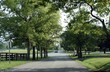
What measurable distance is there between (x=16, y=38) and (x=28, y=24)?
6156 millimetres

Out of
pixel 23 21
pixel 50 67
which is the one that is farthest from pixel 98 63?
pixel 23 21

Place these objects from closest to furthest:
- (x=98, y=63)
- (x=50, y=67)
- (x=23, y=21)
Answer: (x=50, y=67) → (x=98, y=63) → (x=23, y=21)

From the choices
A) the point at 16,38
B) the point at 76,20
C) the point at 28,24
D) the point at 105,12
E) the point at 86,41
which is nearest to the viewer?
the point at 105,12

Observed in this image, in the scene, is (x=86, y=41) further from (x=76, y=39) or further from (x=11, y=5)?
(x=11, y=5)

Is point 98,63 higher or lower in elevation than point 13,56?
lower

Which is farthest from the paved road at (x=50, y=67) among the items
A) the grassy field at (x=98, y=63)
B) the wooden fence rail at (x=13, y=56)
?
the wooden fence rail at (x=13, y=56)

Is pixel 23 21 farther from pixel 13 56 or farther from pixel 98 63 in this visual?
pixel 98 63

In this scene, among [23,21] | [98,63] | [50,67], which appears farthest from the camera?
[23,21]

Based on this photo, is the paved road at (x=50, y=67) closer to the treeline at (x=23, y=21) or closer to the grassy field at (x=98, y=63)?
the grassy field at (x=98, y=63)

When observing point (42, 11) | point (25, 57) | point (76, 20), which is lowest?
point (25, 57)

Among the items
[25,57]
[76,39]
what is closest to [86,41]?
[76,39]

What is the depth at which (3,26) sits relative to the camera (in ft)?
211

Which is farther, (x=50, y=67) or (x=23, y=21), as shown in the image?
(x=23, y=21)

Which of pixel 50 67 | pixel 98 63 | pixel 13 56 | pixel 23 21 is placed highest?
pixel 23 21
